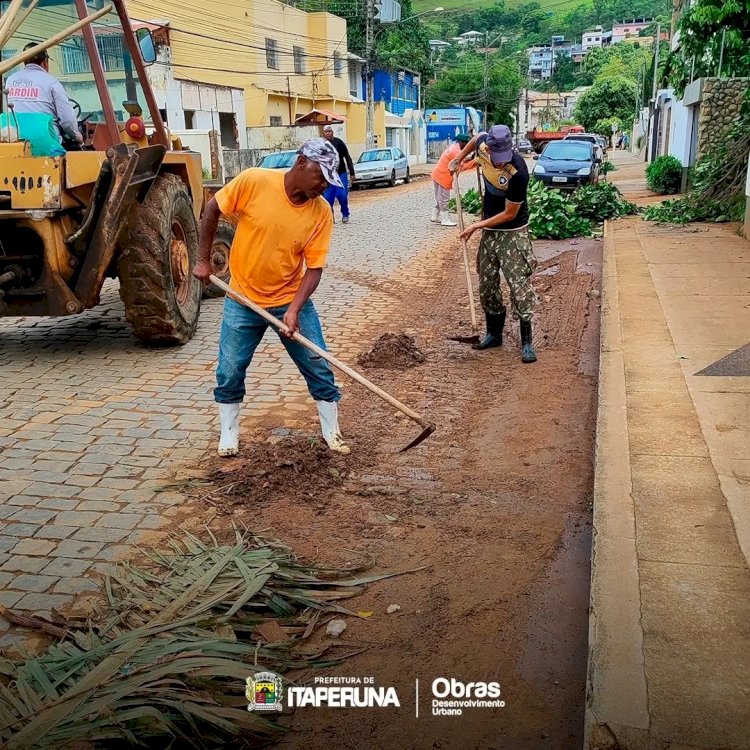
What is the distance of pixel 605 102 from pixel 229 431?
6444cm

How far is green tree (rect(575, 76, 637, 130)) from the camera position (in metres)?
61.7

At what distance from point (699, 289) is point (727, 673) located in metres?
6.75

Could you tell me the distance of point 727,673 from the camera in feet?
8.39

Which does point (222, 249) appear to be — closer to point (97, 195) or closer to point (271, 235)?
point (97, 195)

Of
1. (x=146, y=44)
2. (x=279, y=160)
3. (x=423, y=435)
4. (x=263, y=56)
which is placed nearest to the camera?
(x=423, y=435)

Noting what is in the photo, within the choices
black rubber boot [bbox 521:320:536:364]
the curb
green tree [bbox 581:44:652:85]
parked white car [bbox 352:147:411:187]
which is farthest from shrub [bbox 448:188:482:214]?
green tree [bbox 581:44:652:85]

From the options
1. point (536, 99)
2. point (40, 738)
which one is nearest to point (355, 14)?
point (40, 738)

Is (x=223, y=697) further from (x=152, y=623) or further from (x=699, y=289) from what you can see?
(x=699, y=289)

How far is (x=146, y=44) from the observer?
6.87m

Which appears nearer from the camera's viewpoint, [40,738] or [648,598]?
[40,738]

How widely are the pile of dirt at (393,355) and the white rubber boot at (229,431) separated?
1.97 m

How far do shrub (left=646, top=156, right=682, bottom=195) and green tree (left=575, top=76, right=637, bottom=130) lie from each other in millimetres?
42465

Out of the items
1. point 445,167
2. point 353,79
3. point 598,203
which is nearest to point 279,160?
point 445,167

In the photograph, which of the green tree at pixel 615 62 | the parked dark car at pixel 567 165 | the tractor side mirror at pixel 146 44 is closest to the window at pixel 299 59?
the parked dark car at pixel 567 165
